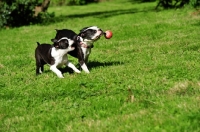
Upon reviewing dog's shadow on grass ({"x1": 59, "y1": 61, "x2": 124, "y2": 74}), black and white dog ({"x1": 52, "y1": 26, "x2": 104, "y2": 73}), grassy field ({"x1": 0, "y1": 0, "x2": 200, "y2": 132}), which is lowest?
dog's shadow on grass ({"x1": 59, "y1": 61, "x2": 124, "y2": 74})

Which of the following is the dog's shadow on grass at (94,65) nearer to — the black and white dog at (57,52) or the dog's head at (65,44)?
the black and white dog at (57,52)

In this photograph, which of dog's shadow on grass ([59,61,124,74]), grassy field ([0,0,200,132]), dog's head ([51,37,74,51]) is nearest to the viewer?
grassy field ([0,0,200,132])


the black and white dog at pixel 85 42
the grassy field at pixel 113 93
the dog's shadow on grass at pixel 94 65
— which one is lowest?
the dog's shadow on grass at pixel 94 65

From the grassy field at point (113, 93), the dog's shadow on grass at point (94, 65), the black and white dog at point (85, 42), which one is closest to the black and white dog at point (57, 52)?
the black and white dog at point (85, 42)

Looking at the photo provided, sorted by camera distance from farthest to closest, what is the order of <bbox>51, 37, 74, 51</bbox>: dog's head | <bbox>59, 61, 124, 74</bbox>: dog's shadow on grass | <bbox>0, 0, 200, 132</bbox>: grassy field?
<bbox>59, 61, 124, 74</bbox>: dog's shadow on grass < <bbox>51, 37, 74, 51</bbox>: dog's head < <bbox>0, 0, 200, 132</bbox>: grassy field

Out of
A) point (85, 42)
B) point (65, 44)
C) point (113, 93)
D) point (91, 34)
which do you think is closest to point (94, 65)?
point (85, 42)

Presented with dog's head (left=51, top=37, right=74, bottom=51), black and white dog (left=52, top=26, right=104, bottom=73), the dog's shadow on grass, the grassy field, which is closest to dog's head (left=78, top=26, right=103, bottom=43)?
black and white dog (left=52, top=26, right=104, bottom=73)

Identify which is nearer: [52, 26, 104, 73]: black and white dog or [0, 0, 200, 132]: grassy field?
[0, 0, 200, 132]: grassy field

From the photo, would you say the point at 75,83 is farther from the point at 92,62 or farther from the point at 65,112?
the point at 92,62

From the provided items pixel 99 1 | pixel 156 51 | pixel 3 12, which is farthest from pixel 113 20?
pixel 99 1

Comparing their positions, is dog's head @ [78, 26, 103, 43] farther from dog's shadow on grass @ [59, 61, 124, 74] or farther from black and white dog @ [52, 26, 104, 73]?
dog's shadow on grass @ [59, 61, 124, 74]

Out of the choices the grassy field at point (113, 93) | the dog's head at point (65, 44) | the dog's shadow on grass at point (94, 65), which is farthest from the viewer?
the dog's shadow on grass at point (94, 65)

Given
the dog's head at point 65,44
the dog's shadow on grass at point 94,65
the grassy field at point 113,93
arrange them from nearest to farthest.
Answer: the grassy field at point 113,93, the dog's head at point 65,44, the dog's shadow on grass at point 94,65

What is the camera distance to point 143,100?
6699mm
